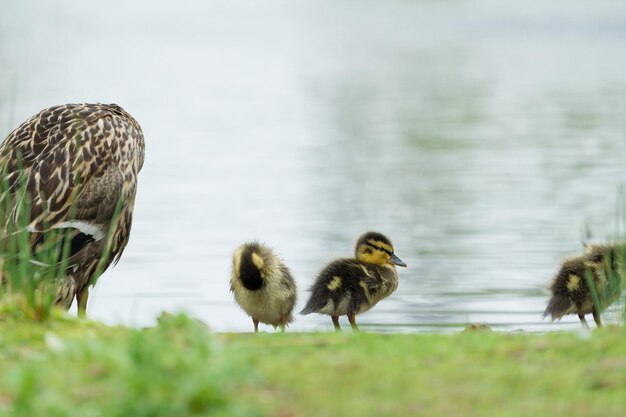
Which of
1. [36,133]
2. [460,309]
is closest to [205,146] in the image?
[460,309]

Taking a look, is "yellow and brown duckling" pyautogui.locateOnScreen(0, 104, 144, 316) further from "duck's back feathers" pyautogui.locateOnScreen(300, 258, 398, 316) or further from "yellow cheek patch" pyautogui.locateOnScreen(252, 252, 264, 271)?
"duck's back feathers" pyautogui.locateOnScreen(300, 258, 398, 316)

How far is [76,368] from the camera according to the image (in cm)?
418

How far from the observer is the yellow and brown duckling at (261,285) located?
25.0 ft

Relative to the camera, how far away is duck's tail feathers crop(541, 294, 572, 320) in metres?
7.42

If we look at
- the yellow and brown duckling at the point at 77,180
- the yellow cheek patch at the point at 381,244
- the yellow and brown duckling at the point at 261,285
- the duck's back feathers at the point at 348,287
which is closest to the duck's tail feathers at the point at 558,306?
the duck's back feathers at the point at 348,287

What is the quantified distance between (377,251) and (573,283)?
4.58 ft

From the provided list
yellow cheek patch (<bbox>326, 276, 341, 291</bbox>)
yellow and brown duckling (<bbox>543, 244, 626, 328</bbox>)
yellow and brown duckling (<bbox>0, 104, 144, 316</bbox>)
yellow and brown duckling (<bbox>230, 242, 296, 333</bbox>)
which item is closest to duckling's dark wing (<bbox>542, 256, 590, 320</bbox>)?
yellow and brown duckling (<bbox>543, 244, 626, 328</bbox>)

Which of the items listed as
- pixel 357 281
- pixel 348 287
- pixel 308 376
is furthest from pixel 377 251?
pixel 308 376

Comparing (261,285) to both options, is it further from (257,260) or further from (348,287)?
(348,287)

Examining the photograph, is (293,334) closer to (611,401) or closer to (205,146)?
(611,401)

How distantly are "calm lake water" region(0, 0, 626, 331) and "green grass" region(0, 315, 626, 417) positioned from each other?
564 millimetres

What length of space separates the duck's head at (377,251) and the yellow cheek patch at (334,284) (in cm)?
47

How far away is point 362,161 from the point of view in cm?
2048

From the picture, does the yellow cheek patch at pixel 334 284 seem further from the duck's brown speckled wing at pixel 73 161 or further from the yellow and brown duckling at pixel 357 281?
the duck's brown speckled wing at pixel 73 161
